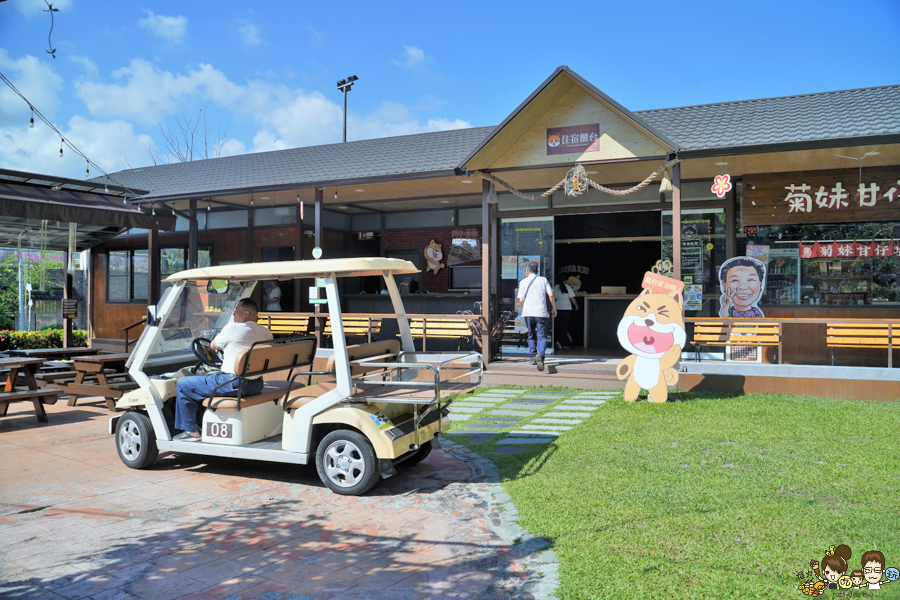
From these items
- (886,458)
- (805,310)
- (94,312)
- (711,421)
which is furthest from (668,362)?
(94,312)

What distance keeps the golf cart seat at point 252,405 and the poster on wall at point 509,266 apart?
24.2 feet

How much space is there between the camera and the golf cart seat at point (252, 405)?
17.3ft

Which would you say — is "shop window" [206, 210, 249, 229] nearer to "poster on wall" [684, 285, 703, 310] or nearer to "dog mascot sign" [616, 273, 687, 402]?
"poster on wall" [684, 285, 703, 310]

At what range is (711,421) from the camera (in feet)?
23.0

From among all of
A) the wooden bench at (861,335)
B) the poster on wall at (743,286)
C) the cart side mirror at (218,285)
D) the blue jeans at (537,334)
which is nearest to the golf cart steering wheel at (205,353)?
the cart side mirror at (218,285)

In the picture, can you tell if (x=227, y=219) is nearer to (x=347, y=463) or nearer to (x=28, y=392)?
(x=28, y=392)

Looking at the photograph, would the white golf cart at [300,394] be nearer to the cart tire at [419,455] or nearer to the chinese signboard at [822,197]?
the cart tire at [419,455]

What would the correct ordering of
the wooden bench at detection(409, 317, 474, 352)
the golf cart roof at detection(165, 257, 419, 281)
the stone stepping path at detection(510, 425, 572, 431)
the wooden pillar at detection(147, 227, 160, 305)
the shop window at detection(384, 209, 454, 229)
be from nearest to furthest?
the golf cart roof at detection(165, 257, 419, 281) < the stone stepping path at detection(510, 425, 572, 431) < the wooden bench at detection(409, 317, 474, 352) < the wooden pillar at detection(147, 227, 160, 305) < the shop window at detection(384, 209, 454, 229)

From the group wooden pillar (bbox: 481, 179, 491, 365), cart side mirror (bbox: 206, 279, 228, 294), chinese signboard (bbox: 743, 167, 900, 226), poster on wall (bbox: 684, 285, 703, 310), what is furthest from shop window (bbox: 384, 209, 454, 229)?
cart side mirror (bbox: 206, 279, 228, 294)

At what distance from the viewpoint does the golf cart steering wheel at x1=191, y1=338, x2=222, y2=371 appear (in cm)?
586

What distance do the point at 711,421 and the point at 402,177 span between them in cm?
652

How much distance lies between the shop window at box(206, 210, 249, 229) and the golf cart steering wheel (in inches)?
408

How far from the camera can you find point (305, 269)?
529 centimetres

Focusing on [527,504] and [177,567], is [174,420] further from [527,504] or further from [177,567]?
[527,504]
